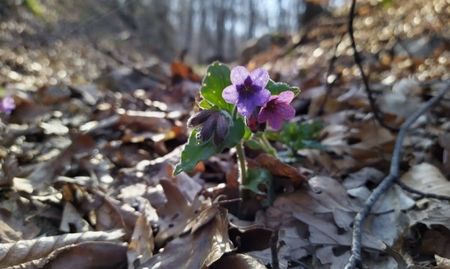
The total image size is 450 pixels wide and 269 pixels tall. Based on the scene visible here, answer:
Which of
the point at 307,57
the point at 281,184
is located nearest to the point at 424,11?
the point at 307,57

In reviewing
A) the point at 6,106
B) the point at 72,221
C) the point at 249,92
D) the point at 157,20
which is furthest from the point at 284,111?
the point at 157,20

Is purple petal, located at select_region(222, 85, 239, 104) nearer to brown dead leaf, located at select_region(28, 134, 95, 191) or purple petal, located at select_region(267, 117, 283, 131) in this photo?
purple petal, located at select_region(267, 117, 283, 131)

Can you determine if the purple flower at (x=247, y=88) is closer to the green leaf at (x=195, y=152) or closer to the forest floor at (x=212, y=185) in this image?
the green leaf at (x=195, y=152)

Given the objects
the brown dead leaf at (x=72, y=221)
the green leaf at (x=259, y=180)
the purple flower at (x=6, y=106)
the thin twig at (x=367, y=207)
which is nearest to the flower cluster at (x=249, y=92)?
the green leaf at (x=259, y=180)

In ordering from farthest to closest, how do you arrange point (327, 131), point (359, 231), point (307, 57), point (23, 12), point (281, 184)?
point (23, 12) < point (307, 57) < point (327, 131) < point (281, 184) < point (359, 231)

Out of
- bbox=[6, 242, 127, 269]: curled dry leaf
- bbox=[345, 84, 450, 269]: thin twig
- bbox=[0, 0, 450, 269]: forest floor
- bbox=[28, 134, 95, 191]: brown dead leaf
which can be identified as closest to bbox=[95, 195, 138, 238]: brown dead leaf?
bbox=[0, 0, 450, 269]: forest floor

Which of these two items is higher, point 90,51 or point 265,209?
point 90,51

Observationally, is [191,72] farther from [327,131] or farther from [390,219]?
[390,219]

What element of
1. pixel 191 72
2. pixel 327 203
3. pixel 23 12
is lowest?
pixel 327 203
